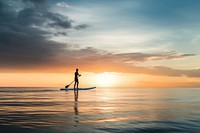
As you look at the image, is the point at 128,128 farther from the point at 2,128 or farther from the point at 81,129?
the point at 2,128

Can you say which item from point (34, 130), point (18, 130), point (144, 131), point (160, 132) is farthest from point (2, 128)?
point (160, 132)

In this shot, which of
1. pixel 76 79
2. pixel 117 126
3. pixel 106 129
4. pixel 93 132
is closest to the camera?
pixel 93 132

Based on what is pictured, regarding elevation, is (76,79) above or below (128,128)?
above

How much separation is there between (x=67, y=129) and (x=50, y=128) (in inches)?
25.1

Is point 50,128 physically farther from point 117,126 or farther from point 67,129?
point 117,126

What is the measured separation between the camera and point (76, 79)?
45.0 m

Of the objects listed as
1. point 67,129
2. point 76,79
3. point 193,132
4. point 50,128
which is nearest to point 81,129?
point 67,129

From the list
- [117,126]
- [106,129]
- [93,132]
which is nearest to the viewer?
[93,132]

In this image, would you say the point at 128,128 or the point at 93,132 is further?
the point at 128,128

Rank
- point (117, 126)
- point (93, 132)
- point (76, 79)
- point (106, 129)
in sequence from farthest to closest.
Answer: point (76, 79), point (117, 126), point (106, 129), point (93, 132)

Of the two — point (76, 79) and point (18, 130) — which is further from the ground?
point (76, 79)

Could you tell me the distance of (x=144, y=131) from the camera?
8211 millimetres

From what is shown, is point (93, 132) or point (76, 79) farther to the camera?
point (76, 79)

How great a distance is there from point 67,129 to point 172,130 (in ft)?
11.8
